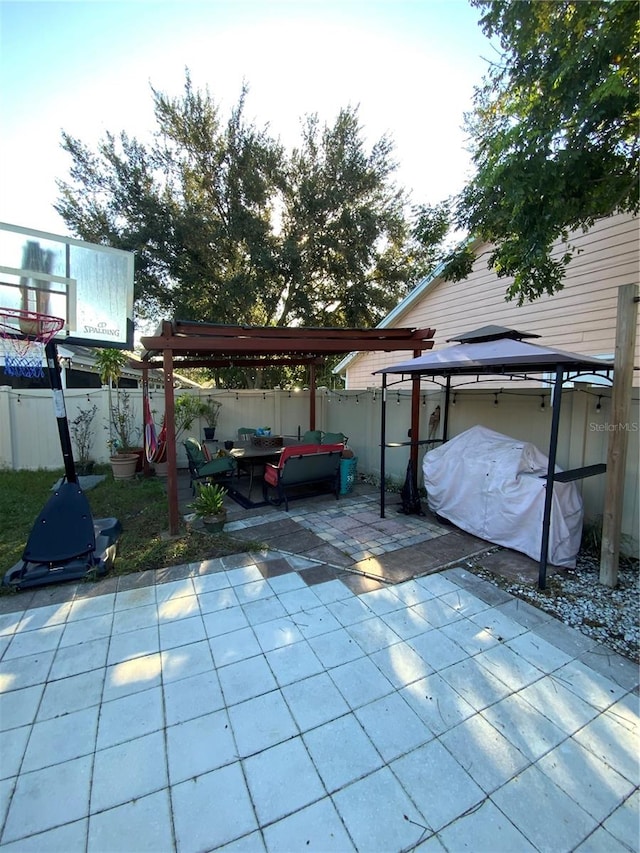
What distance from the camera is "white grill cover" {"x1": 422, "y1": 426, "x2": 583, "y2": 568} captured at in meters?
3.56

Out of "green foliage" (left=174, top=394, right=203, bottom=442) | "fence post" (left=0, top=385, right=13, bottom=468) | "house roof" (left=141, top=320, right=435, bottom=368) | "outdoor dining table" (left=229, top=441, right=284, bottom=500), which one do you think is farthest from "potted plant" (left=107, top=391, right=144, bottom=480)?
"house roof" (left=141, top=320, right=435, bottom=368)

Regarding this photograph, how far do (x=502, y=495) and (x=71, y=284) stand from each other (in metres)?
4.80

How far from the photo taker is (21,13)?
3164 mm

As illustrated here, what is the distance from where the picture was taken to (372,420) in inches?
286

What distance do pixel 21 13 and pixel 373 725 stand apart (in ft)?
19.4

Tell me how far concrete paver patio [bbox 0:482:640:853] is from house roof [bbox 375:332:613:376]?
6.70 ft

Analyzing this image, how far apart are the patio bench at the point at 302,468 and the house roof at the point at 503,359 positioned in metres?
1.52

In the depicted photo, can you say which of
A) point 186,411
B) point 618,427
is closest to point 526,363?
point 618,427

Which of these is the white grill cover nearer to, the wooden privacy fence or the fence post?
the wooden privacy fence

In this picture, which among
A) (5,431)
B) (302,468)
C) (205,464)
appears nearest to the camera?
(302,468)

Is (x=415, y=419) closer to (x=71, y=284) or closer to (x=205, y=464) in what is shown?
(x=205, y=464)

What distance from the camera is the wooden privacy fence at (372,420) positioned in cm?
390

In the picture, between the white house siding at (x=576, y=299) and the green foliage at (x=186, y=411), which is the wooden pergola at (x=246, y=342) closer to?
the white house siding at (x=576, y=299)

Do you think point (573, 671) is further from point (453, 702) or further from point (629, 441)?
point (629, 441)
